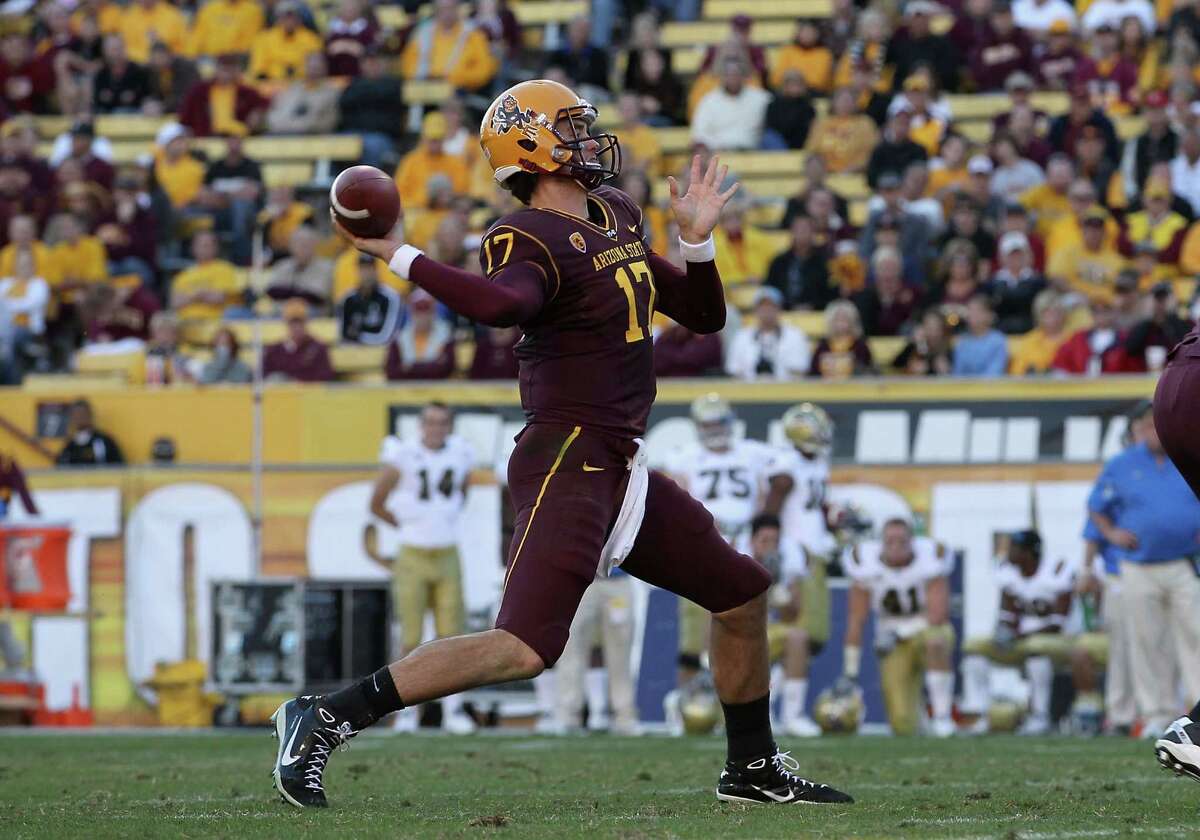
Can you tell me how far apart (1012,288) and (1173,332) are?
4.57ft

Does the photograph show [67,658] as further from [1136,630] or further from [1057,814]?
[1057,814]

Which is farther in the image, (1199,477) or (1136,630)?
(1136,630)

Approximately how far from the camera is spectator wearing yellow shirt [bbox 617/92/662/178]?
1533cm

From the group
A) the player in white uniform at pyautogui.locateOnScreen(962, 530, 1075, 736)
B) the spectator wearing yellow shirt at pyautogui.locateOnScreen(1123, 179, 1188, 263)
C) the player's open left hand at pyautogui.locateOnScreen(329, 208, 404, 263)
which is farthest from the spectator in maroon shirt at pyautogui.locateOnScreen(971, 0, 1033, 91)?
the player's open left hand at pyautogui.locateOnScreen(329, 208, 404, 263)

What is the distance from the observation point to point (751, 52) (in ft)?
52.7

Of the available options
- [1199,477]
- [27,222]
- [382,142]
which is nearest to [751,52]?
[382,142]

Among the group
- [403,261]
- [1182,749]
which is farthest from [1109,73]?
[403,261]

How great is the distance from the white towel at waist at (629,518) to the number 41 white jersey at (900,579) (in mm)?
6059

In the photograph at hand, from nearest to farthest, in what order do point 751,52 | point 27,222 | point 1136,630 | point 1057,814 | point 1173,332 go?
point 1057,814, point 1136,630, point 1173,332, point 27,222, point 751,52

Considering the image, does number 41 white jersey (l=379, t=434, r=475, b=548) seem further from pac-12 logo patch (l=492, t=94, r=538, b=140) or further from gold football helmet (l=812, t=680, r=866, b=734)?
pac-12 logo patch (l=492, t=94, r=538, b=140)

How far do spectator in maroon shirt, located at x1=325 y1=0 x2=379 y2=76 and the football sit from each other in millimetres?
11909

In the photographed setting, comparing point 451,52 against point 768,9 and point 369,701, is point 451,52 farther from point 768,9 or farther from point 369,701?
point 369,701

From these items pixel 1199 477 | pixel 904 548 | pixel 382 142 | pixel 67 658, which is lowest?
pixel 67 658

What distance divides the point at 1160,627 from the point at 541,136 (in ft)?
21.6
